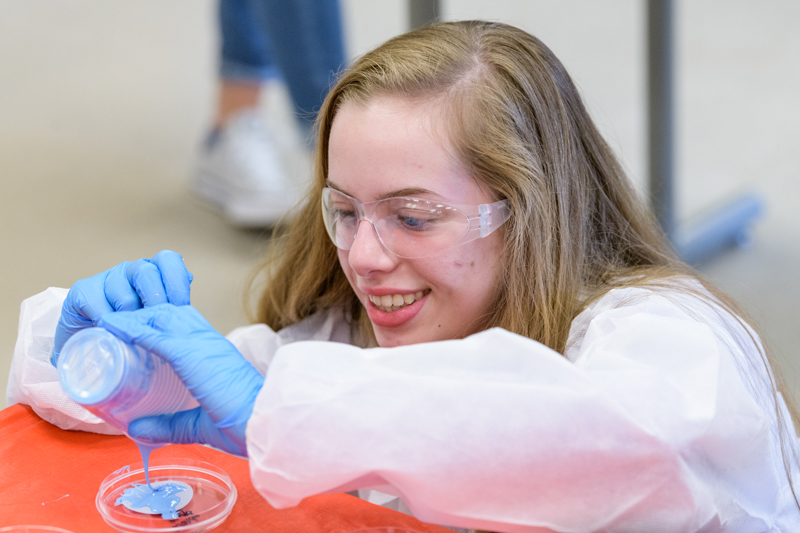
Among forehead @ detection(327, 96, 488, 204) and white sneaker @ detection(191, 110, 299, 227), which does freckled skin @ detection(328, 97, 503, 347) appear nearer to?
forehead @ detection(327, 96, 488, 204)

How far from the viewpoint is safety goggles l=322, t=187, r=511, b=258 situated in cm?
98

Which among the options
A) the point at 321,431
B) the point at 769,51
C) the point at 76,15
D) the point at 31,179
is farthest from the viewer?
the point at 76,15

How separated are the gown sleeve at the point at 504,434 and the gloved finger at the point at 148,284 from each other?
223 millimetres

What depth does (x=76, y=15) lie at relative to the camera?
424 cm

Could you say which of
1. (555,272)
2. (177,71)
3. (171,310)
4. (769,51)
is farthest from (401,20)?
(171,310)

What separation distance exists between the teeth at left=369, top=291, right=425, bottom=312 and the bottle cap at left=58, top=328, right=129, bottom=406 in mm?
378

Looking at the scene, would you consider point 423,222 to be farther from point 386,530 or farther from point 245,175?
point 245,175

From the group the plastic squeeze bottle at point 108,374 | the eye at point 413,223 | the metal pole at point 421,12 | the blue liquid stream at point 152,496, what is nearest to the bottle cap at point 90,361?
the plastic squeeze bottle at point 108,374

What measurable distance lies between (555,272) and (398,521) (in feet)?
1.28

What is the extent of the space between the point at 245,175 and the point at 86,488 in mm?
1893

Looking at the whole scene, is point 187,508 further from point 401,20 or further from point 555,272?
point 401,20

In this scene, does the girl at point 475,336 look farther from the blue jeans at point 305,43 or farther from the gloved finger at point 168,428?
the blue jeans at point 305,43


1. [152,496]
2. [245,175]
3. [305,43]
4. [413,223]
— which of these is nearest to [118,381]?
[152,496]

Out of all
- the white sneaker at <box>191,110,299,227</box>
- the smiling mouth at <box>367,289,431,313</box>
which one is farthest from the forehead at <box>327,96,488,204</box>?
the white sneaker at <box>191,110,299,227</box>
